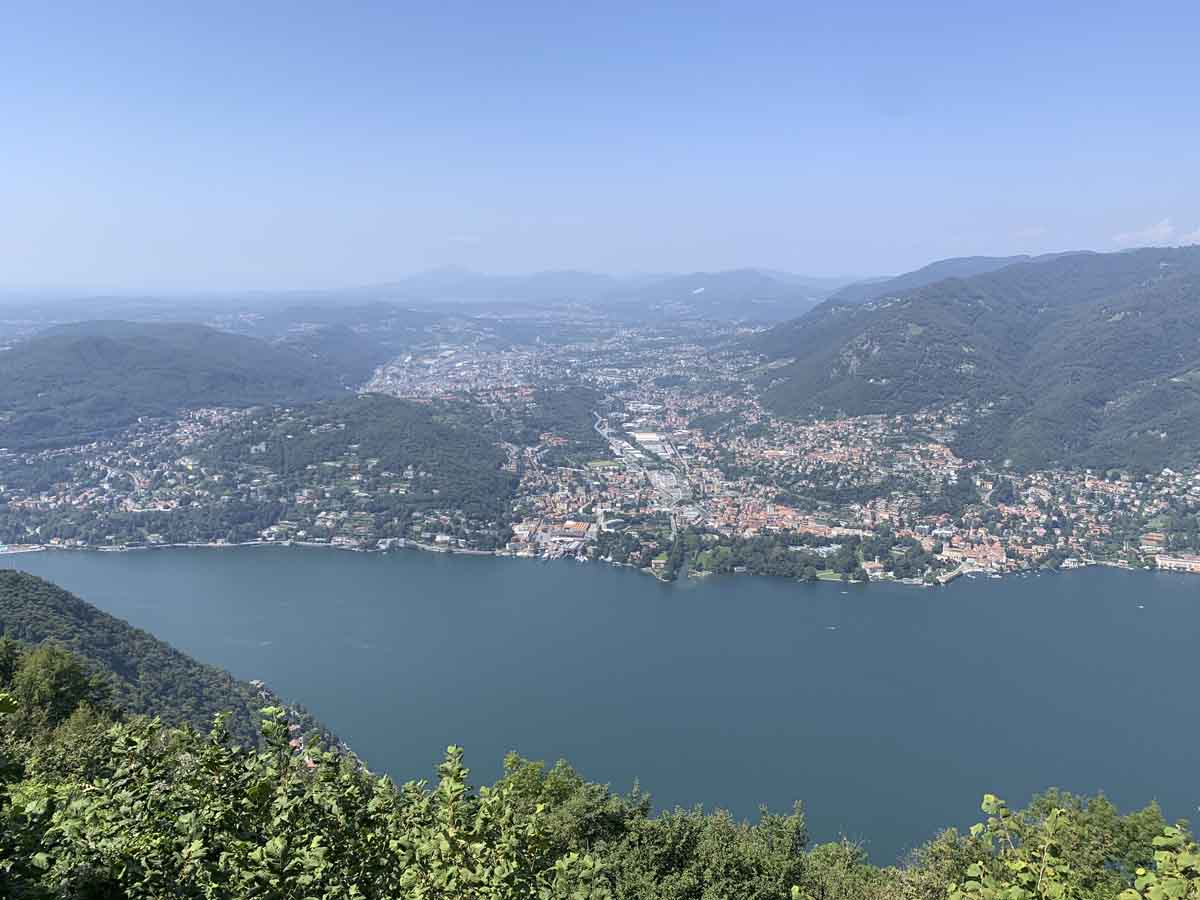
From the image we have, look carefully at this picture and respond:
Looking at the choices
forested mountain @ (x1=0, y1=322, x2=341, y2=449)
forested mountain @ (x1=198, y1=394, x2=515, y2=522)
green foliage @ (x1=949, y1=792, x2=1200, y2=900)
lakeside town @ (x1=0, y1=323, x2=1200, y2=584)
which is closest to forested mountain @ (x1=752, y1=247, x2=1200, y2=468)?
lakeside town @ (x1=0, y1=323, x2=1200, y2=584)

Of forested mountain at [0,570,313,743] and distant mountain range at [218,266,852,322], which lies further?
distant mountain range at [218,266,852,322]

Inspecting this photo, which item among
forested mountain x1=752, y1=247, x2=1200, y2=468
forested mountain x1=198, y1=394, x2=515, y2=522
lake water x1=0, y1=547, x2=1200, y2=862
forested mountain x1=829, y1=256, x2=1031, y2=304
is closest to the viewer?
lake water x1=0, y1=547, x2=1200, y2=862

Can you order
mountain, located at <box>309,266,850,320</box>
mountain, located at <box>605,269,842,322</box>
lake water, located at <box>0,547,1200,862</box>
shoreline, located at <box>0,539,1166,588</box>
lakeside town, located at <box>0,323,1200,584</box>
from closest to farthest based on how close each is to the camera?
lake water, located at <box>0,547,1200,862</box>, shoreline, located at <box>0,539,1166,588</box>, lakeside town, located at <box>0,323,1200,584</box>, mountain, located at <box>605,269,842,322</box>, mountain, located at <box>309,266,850,320</box>

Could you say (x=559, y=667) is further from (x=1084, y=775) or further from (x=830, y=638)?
(x=1084, y=775)

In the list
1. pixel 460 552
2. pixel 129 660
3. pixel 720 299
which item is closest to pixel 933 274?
pixel 720 299

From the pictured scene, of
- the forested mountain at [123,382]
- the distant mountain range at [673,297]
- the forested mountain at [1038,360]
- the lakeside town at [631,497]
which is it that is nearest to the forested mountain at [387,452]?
the lakeside town at [631,497]

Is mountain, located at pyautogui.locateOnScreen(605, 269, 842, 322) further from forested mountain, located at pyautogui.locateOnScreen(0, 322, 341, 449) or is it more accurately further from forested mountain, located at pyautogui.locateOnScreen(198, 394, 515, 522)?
forested mountain, located at pyautogui.locateOnScreen(198, 394, 515, 522)

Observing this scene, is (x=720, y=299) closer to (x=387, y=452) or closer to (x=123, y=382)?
(x=123, y=382)
